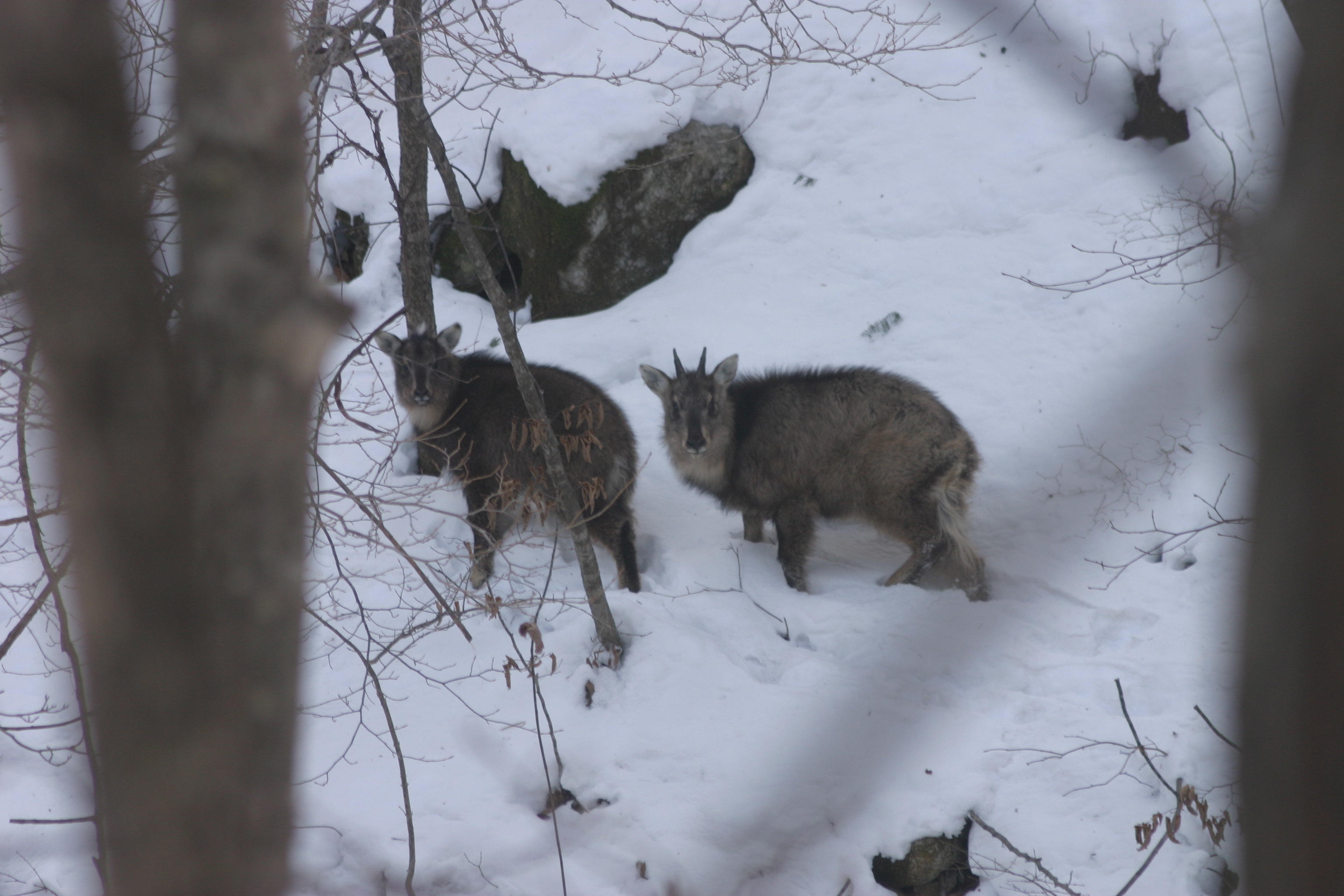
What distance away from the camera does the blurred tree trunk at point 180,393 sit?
70 centimetres

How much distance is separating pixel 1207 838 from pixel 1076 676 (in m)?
1.20

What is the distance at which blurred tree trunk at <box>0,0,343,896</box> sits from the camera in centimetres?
70

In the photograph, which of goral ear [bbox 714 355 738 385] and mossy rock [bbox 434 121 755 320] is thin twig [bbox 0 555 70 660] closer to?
goral ear [bbox 714 355 738 385]

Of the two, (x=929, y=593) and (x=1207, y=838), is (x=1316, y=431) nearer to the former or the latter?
(x=1207, y=838)

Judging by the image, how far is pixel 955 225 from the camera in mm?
10703

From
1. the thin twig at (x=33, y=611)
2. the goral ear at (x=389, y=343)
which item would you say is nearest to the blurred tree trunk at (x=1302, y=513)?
the thin twig at (x=33, y=611)

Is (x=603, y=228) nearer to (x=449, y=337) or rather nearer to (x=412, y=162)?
(x=449, y=337)

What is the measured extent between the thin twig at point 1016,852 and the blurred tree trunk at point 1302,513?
3.85 m

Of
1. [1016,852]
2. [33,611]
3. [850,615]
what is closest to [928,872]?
[1016,852]

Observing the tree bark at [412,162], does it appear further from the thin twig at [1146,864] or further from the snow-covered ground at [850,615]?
the thin twig at [1146,864]

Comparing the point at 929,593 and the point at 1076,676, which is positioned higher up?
the point at 929,593

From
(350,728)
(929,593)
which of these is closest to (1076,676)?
(929,593)

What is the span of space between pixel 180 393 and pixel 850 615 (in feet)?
20.5

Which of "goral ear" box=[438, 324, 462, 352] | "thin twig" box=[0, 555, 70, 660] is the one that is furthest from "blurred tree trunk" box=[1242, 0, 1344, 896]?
"goral ear" box=[438, 324, 462, 352]
